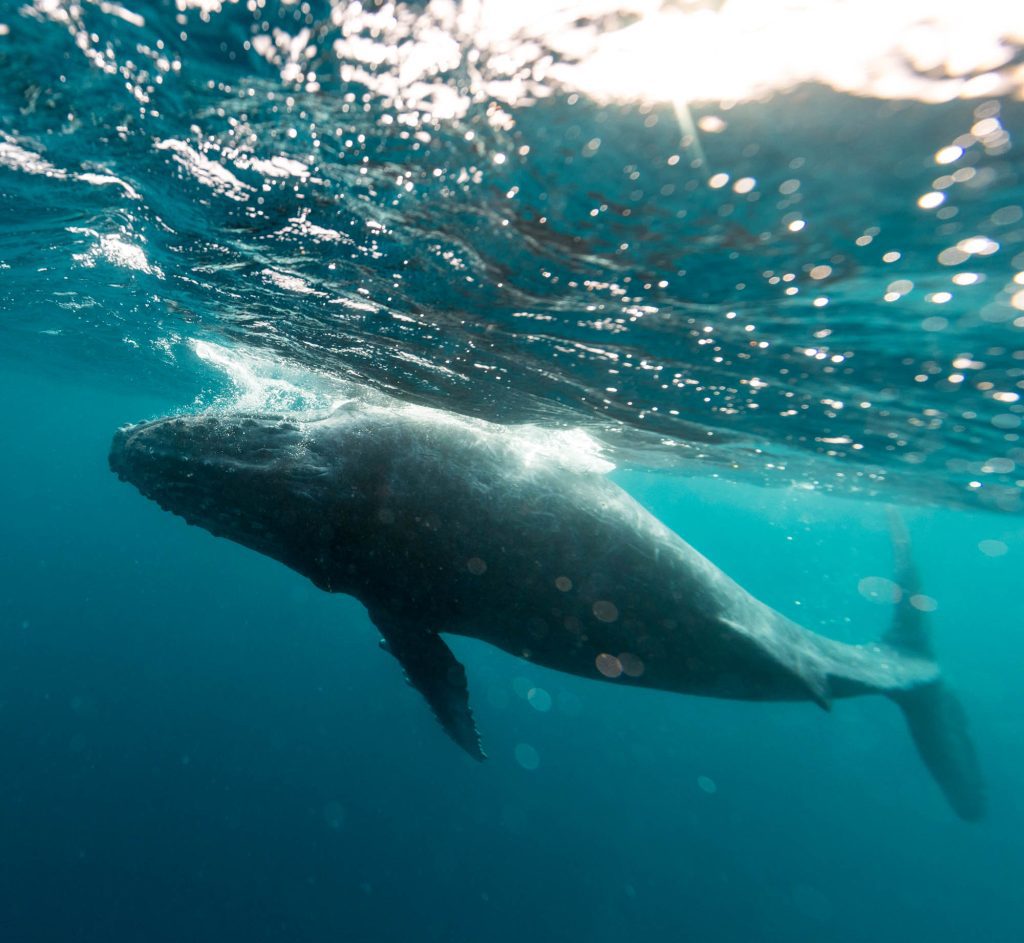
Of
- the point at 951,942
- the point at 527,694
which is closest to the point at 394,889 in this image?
the point at 527,694

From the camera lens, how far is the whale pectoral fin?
7.08 m

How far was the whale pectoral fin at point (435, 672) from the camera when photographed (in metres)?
7.08

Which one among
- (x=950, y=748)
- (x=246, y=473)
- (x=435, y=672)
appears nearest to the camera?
(x=246, y=473)

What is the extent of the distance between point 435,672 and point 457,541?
2.10 metres

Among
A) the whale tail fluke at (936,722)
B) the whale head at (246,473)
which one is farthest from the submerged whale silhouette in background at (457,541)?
the whale tail fluke at (936,722)

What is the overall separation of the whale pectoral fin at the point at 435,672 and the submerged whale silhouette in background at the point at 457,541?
0.07ft

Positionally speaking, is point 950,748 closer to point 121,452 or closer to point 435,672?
point 435,672

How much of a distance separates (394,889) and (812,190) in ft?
84.1

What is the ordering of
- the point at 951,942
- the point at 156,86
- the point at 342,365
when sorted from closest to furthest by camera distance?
the point at 156,86
the point at 342,365
the point at 951,942

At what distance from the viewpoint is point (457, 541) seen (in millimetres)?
6559

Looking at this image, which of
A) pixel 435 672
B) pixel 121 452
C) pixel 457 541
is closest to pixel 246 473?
pixel 121 452

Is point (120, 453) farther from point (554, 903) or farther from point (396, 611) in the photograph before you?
point (554, 903)

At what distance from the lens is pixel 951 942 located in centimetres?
A: 3059

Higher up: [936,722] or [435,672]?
[435,672]
